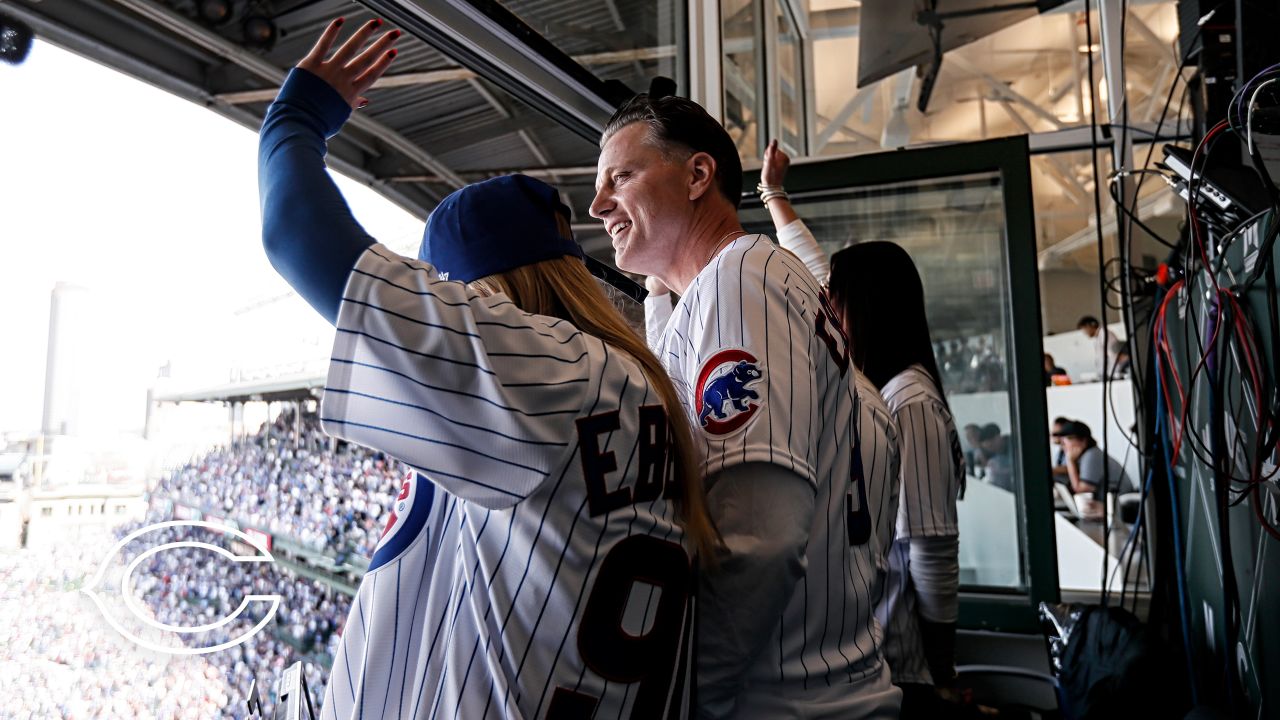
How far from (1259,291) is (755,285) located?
3.59ft

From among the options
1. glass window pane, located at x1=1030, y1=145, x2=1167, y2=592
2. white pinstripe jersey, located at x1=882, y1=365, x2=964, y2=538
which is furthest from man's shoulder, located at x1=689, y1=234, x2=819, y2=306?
glass window pane, located at x1=1030, y1=145, x2=1167, y2=592

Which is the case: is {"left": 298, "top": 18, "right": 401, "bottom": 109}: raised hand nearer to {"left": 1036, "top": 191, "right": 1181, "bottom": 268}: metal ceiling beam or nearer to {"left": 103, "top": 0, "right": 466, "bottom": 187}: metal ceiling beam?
{"left": 103, "top": 0, "right": 466, "bottom": 187}: metal ceiling beam

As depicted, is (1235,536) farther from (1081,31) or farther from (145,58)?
(1081,31)

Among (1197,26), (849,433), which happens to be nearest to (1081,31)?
(1197,26)

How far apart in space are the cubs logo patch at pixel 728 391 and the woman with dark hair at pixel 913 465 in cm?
75

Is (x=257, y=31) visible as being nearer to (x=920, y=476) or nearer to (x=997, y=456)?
(x=920, y=476)

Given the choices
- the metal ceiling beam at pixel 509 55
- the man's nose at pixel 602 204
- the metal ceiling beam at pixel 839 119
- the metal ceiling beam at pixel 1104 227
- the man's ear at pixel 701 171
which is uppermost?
the metal ceiling beam at pixel 1104 227

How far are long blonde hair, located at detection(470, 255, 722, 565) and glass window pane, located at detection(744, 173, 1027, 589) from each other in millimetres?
1856

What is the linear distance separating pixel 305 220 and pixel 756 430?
0.44 m

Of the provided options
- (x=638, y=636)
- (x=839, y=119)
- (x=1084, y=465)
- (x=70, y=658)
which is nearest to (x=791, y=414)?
(x=638, y=636)

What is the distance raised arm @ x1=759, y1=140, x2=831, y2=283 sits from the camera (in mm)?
1697

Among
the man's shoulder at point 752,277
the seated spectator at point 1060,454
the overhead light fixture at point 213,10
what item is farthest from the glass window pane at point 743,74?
the seated spectator at point 1060,454

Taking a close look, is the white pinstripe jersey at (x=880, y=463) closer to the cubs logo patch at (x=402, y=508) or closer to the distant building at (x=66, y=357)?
the cubs logo patch at (x=402, y=508)

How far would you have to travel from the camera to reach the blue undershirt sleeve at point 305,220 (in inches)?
22.4
